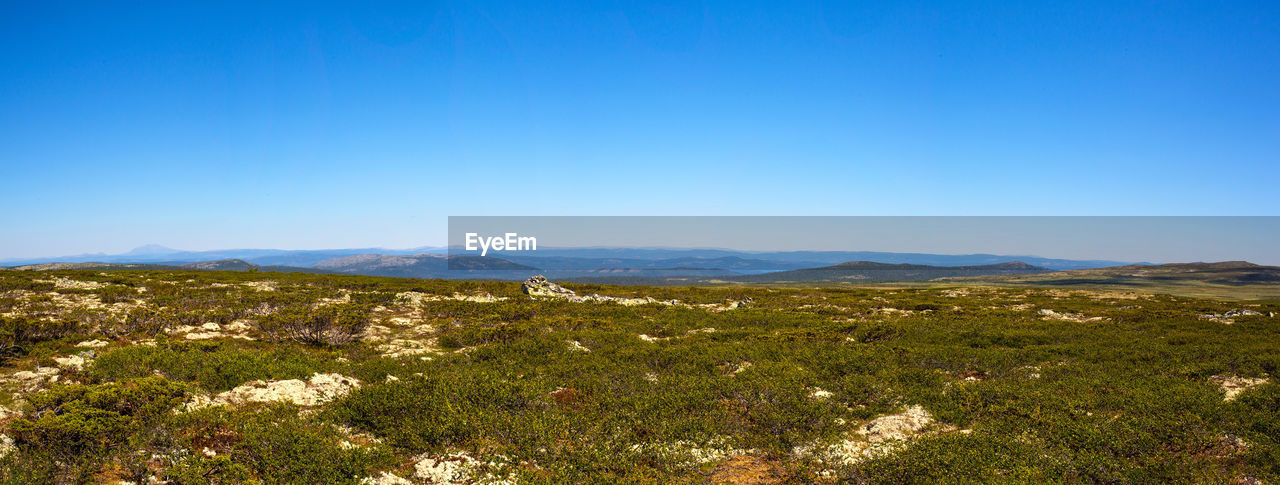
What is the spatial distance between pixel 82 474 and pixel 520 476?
232 inches

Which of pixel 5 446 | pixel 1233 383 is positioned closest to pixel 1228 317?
pixel 1233 383

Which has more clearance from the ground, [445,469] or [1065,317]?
[445,469]

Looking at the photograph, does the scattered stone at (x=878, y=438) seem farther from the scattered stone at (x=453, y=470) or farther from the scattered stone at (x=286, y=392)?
the scattered stone at (x=286, y=392)

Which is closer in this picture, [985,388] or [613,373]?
[985,388]

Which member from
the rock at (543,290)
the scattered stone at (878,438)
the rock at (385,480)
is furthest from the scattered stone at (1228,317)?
the rock at (385,480)

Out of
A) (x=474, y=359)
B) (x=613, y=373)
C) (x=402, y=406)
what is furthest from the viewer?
(x=474, y=359)

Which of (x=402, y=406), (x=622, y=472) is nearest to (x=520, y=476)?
(x=622, y=472)

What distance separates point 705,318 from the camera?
25766mm

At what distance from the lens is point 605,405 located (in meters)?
10.4

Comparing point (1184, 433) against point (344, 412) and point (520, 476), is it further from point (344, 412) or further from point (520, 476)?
point (344, 412)

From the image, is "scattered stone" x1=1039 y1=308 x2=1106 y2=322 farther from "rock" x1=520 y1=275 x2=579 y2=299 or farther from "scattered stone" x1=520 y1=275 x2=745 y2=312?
"rock" x1=520 y1=275 x2=579 y2=299

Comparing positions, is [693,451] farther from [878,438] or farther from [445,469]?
[445,469]

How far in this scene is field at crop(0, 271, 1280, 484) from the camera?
7.45 m

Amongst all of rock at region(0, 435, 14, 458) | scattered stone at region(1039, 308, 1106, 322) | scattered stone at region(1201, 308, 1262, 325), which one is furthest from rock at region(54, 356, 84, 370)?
scattered stone at region(1201, 308, 1262, 325)
